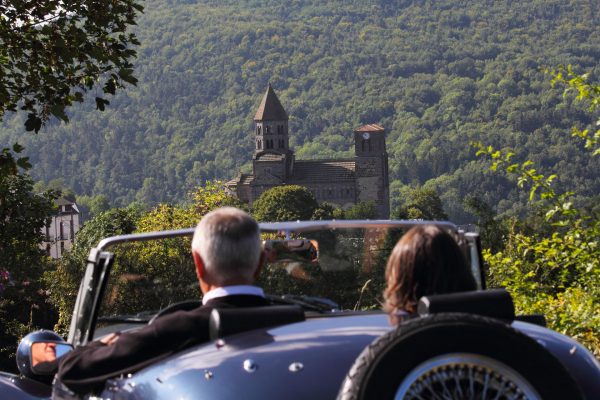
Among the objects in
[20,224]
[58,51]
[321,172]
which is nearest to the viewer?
[58,51]

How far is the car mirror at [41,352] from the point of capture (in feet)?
11.5

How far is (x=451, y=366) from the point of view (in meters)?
2.40

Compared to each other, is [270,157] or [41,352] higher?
[41,352]

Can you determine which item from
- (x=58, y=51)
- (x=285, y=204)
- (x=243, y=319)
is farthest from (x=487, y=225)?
(x=285, y=204)

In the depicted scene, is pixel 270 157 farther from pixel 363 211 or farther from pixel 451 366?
pixel 451 366

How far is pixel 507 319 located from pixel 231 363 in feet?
2.08

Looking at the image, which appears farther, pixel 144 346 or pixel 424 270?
pixel 424 270

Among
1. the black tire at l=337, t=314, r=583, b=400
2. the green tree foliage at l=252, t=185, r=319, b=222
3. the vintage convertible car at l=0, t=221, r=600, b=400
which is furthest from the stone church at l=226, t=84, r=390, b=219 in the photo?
the black tire at l=337, t=314, r=583, b=400

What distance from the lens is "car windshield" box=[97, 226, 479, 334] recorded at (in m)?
3.82

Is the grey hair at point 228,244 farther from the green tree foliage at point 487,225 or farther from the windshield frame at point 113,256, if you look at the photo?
the green tree foliage at point 487,225

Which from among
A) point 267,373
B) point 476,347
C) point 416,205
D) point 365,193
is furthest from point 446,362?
point 365,193

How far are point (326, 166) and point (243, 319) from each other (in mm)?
189775

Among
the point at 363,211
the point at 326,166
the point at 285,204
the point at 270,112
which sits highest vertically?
the point at 270,112

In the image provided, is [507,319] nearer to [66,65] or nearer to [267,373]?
[267,373]
